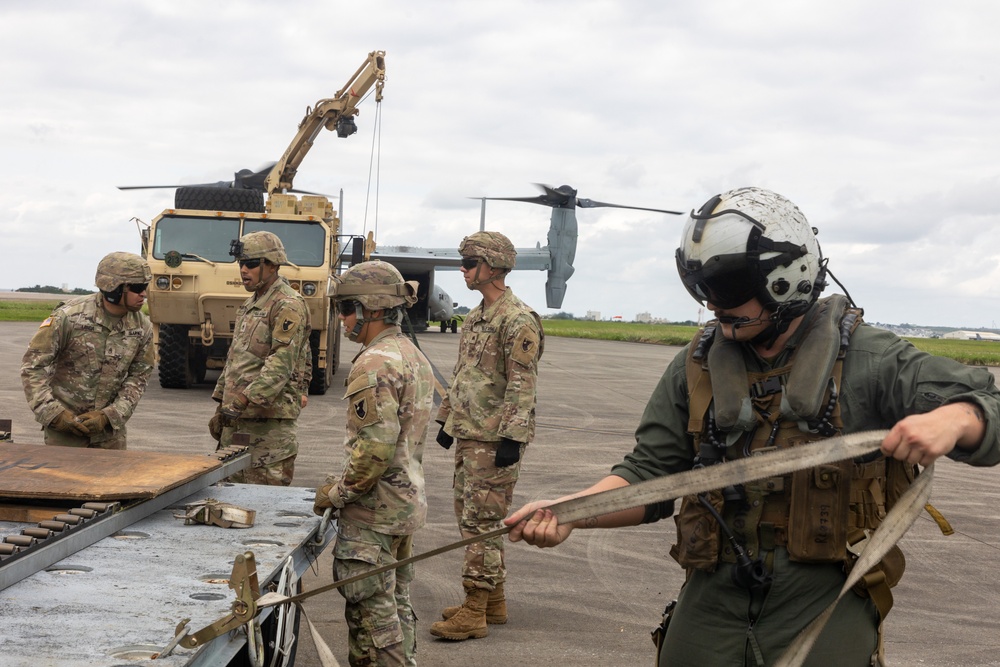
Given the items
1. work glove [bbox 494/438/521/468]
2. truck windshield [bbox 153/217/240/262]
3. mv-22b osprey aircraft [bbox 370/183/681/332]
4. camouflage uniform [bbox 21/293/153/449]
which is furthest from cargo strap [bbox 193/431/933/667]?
mv-22b osprey aircraft [bbox 370/183/681/332]

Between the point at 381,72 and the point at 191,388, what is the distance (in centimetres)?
643

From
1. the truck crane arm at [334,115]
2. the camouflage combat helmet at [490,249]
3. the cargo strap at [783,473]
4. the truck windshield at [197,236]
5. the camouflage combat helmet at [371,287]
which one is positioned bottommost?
the cargo strap at [783,473]

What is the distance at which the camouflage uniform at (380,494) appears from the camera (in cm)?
388

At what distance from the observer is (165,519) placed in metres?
3.58

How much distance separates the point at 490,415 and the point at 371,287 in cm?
175

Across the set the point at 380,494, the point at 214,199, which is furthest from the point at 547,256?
the point at 380,494

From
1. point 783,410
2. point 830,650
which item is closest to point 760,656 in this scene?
point 830,650

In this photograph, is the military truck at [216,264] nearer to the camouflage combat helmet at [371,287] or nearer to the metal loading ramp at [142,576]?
the camouflage combat helmet at [371,287]

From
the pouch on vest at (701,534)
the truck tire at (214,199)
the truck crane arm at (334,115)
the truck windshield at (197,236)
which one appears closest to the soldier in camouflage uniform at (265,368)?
the pouch on vest at (701,534)

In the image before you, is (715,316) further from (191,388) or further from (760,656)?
(191,388)

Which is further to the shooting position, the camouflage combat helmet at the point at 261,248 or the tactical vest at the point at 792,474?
the camouflage combat helmet at the point at 261,248

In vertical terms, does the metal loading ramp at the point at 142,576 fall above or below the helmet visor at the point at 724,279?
below

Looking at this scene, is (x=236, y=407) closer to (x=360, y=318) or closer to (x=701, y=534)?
(x=360, y=318)

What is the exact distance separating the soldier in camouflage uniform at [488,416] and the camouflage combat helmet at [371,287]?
5.19ft
